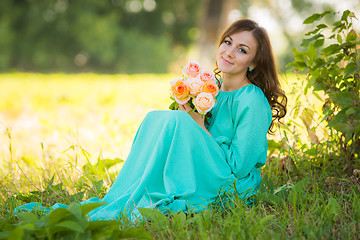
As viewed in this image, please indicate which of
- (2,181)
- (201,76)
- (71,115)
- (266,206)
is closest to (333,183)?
(266,206)

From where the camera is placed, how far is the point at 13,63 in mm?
26141

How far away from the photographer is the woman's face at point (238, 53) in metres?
2.72

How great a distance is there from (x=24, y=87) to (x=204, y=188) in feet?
25.1

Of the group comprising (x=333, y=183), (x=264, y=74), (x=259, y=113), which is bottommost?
(x=333, y=183)

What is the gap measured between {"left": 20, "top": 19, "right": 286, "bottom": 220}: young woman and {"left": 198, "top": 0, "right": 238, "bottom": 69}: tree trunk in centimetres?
912

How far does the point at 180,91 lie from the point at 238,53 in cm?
55

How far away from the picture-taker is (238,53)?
272 centimetres

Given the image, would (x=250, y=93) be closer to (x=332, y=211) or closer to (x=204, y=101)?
(x=204, y=101)

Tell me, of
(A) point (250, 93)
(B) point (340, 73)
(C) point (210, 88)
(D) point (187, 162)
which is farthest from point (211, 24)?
(D) point (187, 162)

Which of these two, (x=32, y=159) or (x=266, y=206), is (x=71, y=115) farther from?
(x=266, y=206)

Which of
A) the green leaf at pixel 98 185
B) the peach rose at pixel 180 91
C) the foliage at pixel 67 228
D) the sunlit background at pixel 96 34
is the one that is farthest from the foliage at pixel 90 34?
the foliage at pixel 67 228

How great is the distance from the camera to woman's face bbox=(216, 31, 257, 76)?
2.72 m

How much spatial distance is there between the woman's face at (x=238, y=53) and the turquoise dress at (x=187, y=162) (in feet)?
0.64

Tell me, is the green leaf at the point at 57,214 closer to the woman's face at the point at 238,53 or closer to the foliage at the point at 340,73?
the woman's face at the point at 238,53
